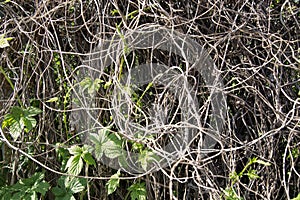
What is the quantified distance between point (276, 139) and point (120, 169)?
1.64ft

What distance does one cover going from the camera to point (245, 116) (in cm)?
158

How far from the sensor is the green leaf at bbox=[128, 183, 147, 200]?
1470 mm

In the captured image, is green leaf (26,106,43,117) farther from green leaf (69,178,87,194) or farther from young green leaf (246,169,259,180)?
young green leaf (246,169,259,180)

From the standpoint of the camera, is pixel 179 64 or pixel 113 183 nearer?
pixel 113 183

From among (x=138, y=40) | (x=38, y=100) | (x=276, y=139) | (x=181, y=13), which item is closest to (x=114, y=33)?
(x=138, y=40)

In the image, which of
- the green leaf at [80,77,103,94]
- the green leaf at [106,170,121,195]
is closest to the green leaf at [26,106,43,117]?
the green leaf at [80,77,103,94]

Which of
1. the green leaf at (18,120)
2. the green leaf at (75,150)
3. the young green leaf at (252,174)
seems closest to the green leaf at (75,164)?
the green leaf at (75,150)

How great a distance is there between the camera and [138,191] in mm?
1482

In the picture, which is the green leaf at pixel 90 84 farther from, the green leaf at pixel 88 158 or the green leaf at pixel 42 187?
the green leaf at pixel 42 187

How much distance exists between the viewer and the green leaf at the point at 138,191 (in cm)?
147

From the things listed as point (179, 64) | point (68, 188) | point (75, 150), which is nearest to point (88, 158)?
point (75, 150)

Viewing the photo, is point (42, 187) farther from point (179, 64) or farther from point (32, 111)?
point (179, 64)

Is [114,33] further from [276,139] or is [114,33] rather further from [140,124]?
[276,139]

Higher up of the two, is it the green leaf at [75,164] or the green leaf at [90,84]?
the green leaf at [90,84]
